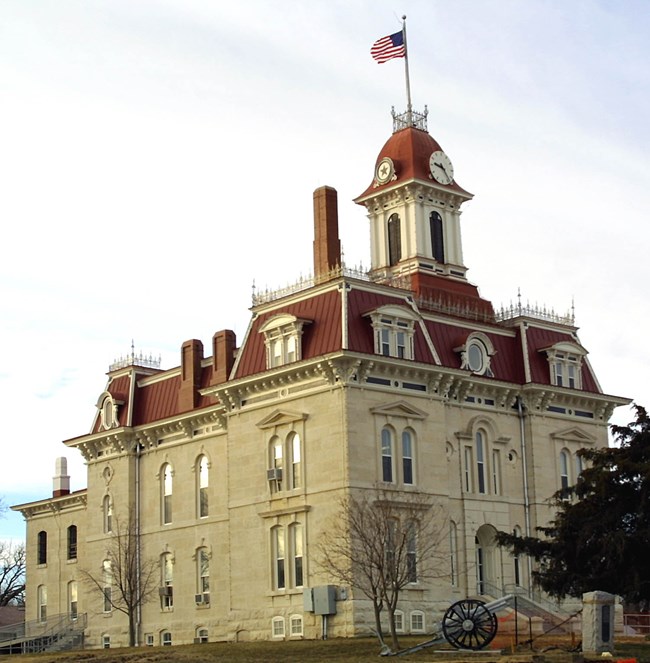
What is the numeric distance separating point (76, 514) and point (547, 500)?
3280 centimetres

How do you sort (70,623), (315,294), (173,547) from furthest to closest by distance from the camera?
(70,623), (173,547), (315,294)

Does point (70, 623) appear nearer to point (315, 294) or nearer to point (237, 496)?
point (237, 496)

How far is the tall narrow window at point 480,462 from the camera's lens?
63.4 meters

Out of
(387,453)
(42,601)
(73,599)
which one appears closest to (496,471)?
(387,453)

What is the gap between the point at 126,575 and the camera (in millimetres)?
69125

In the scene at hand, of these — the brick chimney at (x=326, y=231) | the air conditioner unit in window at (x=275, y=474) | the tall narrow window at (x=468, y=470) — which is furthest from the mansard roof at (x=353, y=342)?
the air conditioner unit in window at (x=275, y=474)

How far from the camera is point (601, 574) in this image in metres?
49.7

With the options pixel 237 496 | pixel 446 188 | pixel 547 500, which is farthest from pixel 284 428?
pixel 446 188

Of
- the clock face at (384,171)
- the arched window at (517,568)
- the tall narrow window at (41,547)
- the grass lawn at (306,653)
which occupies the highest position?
the clock face at (384,171)

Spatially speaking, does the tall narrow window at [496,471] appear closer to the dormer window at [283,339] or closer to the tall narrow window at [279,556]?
the tall narrow window at [279,556]

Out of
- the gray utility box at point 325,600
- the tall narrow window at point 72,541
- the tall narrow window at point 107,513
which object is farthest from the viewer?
the tall narrow window at point 72,541

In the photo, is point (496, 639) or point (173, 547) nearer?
point (496, 639)

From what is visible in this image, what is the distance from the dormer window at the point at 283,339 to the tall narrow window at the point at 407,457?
5898mm

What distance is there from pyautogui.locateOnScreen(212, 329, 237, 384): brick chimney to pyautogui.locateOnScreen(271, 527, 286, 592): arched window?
33.6 ft
